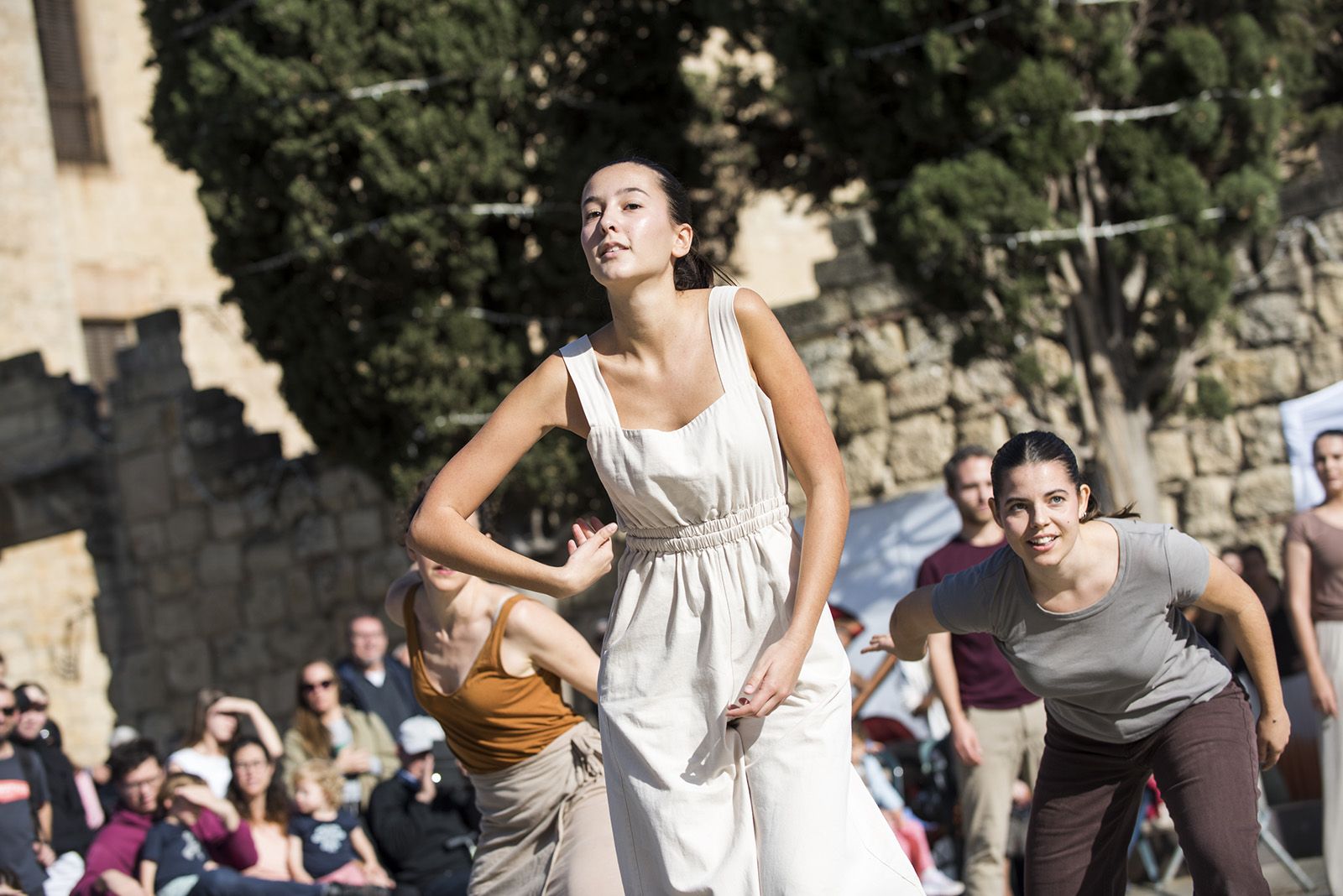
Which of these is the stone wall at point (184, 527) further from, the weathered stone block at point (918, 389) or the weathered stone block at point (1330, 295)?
the weathered stone block at point (1330, 295)

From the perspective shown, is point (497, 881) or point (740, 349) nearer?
point (740, 349)

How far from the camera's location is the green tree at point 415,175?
29.7 ft

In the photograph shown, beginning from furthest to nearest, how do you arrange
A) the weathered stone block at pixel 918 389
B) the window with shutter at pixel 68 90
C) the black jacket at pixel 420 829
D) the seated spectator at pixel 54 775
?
1. the window with shutter at pixel 68 90
2. the weathered stone block at pixel 918 389
3. the seated spectator at pixel 54 775
4. the black jacket at pixel 420 829

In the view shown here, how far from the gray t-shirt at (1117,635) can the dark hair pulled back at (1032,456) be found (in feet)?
0.79

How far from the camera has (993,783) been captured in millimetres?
5855

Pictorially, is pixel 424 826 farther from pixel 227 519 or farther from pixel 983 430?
pixel 227 519

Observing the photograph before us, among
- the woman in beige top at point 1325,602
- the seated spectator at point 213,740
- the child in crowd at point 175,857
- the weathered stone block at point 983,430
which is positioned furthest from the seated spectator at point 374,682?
the woman in beige top at point 1325,602

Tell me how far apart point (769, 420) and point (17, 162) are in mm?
13976

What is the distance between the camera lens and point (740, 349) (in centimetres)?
315

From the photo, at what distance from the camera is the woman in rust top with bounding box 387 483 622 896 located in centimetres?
420

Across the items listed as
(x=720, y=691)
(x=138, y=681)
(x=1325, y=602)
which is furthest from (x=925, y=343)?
(x=138, y=681)

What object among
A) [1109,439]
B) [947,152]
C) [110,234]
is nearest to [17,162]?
[110,234]

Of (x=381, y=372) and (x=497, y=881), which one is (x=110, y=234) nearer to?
(x=381, y=372)

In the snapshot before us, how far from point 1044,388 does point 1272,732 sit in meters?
4.20
